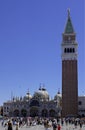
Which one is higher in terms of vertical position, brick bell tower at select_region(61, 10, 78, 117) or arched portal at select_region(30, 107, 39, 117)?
brick bell tower at select_region(61, 10, 78, 117)

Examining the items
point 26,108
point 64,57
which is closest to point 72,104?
point 64,57

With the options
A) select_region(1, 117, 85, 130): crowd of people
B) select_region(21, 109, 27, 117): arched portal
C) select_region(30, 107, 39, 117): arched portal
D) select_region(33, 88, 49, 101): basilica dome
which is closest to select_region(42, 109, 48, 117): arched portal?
select_region(30, 107, 39, 117): arched portal

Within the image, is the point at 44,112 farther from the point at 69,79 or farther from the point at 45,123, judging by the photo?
the point at 45,123

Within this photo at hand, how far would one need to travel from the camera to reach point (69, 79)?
8256 centimetres

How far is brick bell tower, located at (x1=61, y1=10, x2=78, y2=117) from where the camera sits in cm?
8150

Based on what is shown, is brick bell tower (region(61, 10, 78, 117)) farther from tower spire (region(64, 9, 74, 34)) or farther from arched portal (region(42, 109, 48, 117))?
arched portal (region(42, 109, 48, 117))

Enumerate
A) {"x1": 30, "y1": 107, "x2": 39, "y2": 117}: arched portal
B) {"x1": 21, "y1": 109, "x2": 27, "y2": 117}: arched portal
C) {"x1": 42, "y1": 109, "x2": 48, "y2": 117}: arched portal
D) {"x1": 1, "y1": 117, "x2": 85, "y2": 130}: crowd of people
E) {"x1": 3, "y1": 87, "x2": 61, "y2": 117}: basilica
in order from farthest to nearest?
{"x1": 21, "y1": 109, "x2": 27, "y2": 117}: arched portal → {"x1": 30, "y1": 107, "x2": 39, "y2": 117}: arched portal → {"x1": 42, "y1": 109, "x2": 48, "y2": 117}: arched portal → {"x1": 3, "y1": 87, "x2": 61, "y2": 117}: basilica → {"x1": 1, "y1": 117, "x2": 85, "y2": 130}: crowd of people

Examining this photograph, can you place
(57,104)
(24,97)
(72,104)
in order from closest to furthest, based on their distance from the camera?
(72,104) < (57,104) < (24,97)

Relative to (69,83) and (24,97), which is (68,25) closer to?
(69,83)

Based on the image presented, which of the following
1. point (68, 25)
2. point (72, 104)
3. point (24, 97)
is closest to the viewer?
point (72, 104)

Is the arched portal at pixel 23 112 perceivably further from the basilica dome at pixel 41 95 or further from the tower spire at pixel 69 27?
the tower spire at pixel 69 27

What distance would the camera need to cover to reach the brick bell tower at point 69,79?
81.5 m

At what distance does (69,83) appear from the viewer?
8238 centimetres

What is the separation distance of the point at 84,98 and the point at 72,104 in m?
19.0
